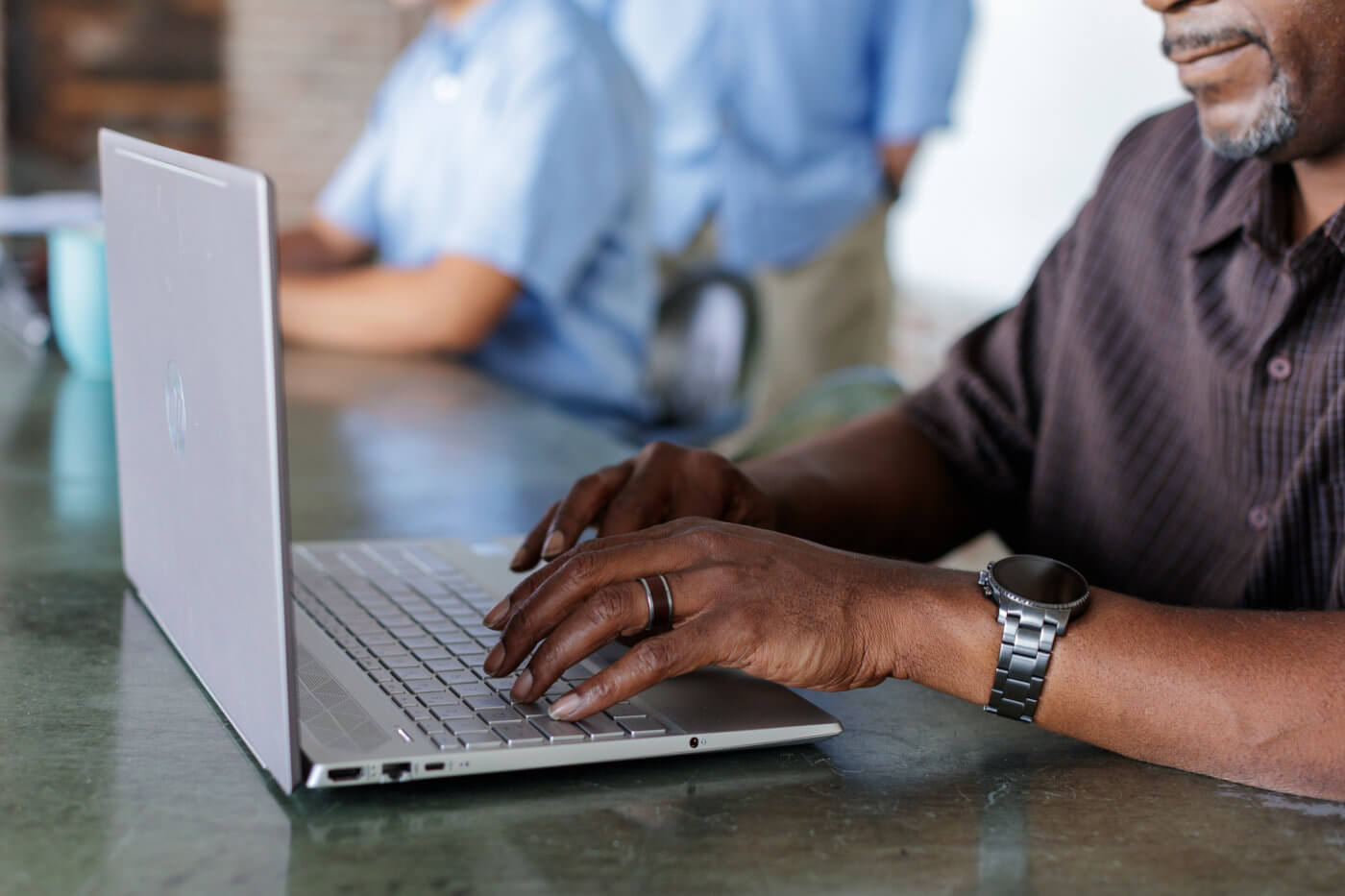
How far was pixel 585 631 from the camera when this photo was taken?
0.74m

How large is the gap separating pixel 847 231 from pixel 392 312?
233cm

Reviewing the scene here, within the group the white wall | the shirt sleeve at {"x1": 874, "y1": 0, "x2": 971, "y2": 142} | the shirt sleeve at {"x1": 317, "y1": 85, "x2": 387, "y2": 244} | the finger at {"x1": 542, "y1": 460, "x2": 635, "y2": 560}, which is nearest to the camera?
the finger at {"x1": 542, "y1": 460, "x2": 635, "y2": 560}

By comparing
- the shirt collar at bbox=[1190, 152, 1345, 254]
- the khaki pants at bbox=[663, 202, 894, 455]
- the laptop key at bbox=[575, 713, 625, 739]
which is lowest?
the khaki pants at bbox=[663, 202, 894, 455]

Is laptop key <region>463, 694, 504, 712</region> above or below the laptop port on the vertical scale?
below

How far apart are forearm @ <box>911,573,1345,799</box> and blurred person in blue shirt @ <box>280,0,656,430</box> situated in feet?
5.00

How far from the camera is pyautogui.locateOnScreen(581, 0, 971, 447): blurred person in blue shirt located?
4.00 m

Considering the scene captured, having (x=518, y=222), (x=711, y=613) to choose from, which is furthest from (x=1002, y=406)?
(x=518, y=222)

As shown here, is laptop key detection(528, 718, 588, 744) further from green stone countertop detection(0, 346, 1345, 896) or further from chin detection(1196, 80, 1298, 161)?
chin detection(1196, 80, 1298, 161)

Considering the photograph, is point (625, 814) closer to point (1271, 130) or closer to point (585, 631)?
point (585, 631)

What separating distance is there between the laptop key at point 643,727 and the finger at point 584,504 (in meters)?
0.25

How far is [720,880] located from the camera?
0.62 meters

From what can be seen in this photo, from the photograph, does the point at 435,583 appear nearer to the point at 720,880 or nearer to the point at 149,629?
the point at 149,629

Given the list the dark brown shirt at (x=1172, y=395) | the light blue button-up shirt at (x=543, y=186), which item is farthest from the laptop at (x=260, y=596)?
the light blue button-up shirt at (x=543, y=186)

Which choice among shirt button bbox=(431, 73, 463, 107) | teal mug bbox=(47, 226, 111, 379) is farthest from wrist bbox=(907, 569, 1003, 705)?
shirt button bbox=(431, 73, 463, 107)
